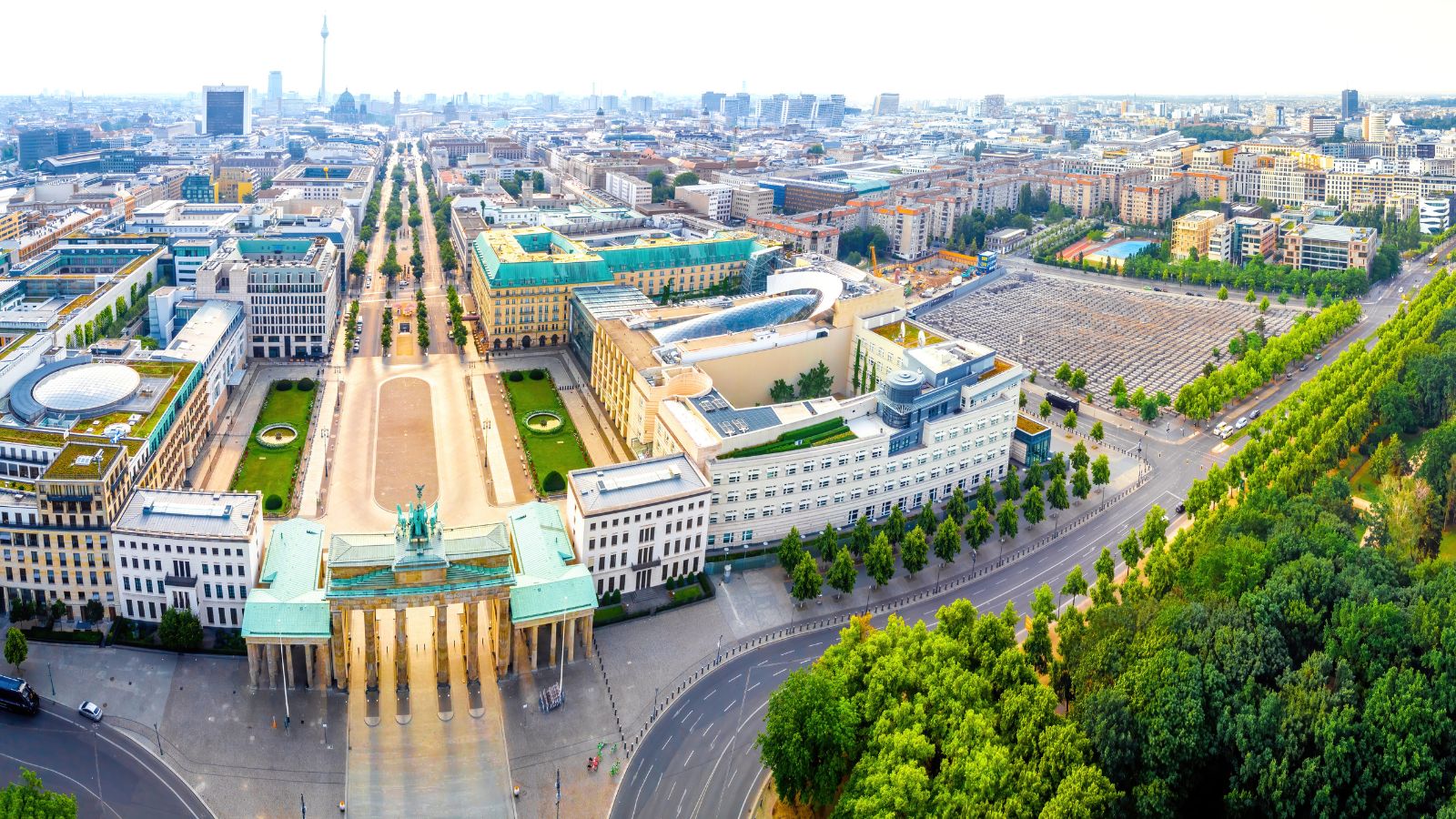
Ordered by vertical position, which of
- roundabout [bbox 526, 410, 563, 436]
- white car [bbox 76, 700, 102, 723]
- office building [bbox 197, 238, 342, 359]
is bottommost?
white car [bbox 76, 700, 102, 723]

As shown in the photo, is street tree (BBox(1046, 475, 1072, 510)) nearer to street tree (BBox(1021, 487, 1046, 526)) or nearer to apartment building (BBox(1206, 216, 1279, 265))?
street tree (BBox(1021, 487, 1046, 526))

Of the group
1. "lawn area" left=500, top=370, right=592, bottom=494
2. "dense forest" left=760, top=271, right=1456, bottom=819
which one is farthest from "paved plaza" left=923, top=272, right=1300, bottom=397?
"lawn area" left=500, top=370, right=592, bottom=494

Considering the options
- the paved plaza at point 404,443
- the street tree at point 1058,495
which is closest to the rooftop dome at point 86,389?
the paved plaza at point 404,443

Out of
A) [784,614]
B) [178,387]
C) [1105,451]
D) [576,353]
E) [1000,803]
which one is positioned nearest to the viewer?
[1000,803]

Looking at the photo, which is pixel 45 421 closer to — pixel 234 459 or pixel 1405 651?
pixel 234 459

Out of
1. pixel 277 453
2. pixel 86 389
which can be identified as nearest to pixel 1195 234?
pixel 277 453

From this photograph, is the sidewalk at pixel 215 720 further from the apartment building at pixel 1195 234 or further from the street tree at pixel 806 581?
the apartment building at pixel 1195 234

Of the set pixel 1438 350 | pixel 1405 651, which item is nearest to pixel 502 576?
pixel 1405 651
